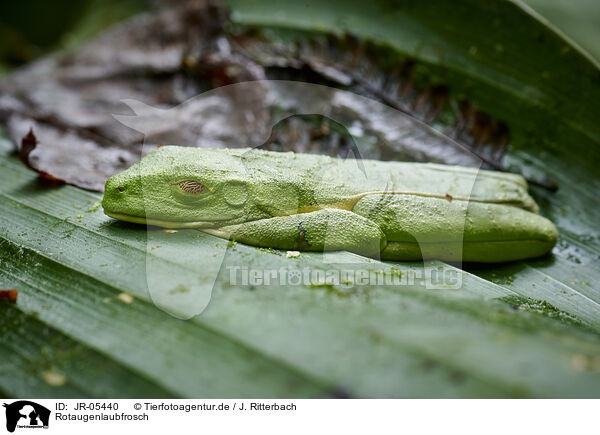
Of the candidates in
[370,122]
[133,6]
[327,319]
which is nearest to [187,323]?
[327,319]

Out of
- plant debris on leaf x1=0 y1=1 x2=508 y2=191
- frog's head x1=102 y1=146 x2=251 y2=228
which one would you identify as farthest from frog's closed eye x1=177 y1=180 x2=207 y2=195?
plant debris on leaf x1=0 y1=1 x2=508 y2=191

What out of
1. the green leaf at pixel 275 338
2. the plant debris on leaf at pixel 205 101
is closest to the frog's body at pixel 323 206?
the green leaf at pixel 275 338

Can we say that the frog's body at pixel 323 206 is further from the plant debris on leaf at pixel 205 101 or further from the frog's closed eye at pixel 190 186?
the plant debris on leaf at pixel 205 101
